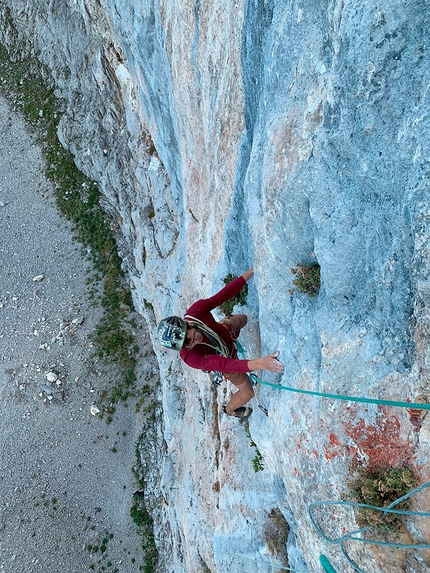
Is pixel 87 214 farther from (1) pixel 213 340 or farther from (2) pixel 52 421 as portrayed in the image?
(1) pixel 213 340

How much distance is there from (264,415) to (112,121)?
1520 centimetres

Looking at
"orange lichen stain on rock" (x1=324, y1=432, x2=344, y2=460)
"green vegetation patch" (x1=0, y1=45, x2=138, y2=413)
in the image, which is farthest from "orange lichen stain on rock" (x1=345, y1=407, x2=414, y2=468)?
"green vegetation patch" (x1=0, y1=45, x2=138, y2=413)

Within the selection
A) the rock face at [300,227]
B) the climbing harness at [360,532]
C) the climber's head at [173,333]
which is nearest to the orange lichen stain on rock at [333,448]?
the rock face at [300,227]

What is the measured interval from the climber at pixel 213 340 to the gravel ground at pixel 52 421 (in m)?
11.6

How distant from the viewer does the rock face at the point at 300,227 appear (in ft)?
14.1

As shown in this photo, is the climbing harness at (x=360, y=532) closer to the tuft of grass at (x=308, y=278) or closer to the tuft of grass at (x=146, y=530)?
the tuft of grass at (x=308, y=278)

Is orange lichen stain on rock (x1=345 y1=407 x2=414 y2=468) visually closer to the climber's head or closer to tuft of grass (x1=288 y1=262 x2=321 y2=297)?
tuft of grass (x1=288 y1=262 x2=321 y2=297)

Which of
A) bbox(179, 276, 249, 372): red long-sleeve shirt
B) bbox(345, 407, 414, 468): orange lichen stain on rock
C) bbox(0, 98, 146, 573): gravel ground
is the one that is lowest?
bbox(0, 98, 146, 573): gravel ground

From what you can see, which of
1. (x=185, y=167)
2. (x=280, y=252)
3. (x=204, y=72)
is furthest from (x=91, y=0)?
(x=280, y=252)

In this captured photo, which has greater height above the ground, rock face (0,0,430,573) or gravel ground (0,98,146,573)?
rock face (0,0,430,573)

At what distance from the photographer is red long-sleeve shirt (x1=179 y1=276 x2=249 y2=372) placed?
6.24 metres

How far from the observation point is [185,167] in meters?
12.3

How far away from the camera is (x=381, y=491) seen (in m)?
4.62

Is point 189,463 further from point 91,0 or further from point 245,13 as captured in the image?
point 91,0
